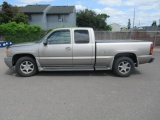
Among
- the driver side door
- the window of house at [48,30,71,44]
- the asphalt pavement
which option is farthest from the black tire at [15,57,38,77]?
the window of house at [48,30,71,44]

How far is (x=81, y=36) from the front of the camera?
20.8 ft

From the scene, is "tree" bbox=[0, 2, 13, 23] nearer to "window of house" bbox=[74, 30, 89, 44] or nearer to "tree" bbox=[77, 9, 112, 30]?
"tree" bbox=[77, 9, 112, 30]

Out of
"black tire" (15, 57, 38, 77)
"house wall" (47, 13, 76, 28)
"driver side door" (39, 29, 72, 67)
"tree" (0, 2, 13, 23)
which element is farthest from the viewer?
"house wall" (47, 13, 76, 28)

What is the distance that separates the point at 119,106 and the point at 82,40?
3.08m

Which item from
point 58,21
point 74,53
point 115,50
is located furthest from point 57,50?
point 58,21

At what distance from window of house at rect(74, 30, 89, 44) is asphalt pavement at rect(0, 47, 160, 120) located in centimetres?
133

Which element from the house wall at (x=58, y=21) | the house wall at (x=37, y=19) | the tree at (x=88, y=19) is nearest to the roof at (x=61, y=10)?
the house wall at (x=58, y=21)

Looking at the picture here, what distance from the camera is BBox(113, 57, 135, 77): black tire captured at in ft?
21.1

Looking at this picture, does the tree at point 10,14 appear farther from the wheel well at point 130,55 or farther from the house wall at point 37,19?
the wheel well at point 130,55

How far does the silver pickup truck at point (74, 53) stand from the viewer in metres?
6.23

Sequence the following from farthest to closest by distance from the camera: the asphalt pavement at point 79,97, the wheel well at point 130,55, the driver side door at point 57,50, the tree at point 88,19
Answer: the tree at point 88,19
the wheel well at point 130,55
the driver side door at point 57,50
the asphalt pavement at point 79,97

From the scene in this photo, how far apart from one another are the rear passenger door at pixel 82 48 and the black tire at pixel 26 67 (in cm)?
158

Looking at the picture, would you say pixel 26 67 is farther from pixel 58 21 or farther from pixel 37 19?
pixel 37 19

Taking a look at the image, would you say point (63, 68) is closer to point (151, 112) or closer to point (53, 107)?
point (53, 107)
